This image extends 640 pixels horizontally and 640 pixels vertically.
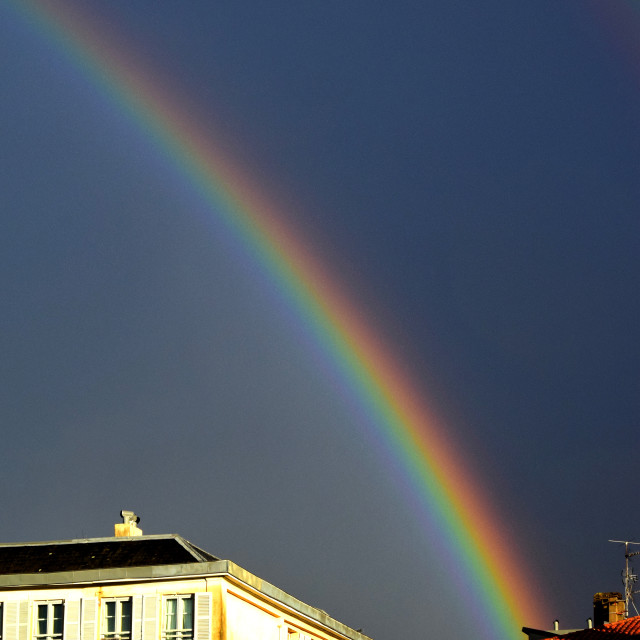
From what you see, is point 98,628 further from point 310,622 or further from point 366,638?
point 366,638

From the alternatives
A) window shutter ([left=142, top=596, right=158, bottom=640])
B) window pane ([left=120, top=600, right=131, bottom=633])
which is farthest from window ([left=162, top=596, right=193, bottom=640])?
window pane ([left=120, top=600, right=131, bottom=633])

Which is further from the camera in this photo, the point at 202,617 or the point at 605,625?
the point at 605,625

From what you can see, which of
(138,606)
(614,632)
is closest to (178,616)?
(138,606)

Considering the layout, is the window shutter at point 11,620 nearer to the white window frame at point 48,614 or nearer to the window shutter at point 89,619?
the white window frame at point 48,614

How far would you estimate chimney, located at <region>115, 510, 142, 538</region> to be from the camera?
66375 millimetres

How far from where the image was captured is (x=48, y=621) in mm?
60344

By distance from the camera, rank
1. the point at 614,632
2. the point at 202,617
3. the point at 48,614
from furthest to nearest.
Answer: the point at 614,632
the point at 48,614
the point at 202,617

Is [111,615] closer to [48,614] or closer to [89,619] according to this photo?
[89,619]

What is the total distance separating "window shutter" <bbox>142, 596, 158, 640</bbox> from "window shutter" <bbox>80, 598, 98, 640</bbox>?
70.0 inches

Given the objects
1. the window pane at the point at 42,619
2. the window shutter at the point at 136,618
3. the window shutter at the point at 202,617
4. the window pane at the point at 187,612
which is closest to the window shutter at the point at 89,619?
the window shutter at the point at 136,618

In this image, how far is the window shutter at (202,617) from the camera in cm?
5925

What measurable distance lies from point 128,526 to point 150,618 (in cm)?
767

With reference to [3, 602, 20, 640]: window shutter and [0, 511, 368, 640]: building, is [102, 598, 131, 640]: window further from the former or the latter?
[3, 602, 20, 640]: window shutter

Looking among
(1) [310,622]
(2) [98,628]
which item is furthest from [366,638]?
(2) [98,628]
